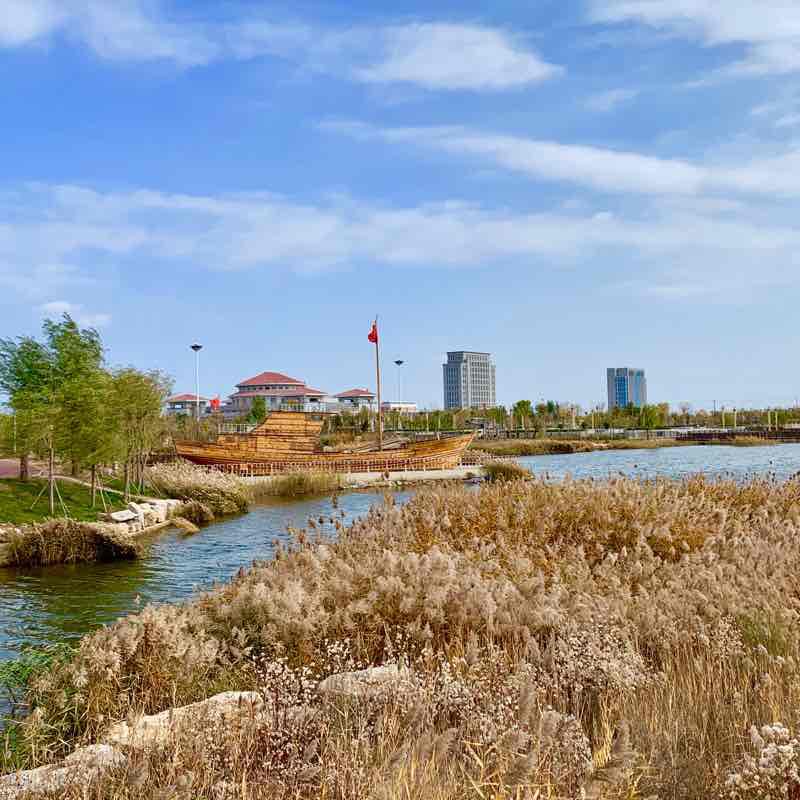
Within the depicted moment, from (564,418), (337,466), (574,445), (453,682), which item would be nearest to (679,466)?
(337,466)

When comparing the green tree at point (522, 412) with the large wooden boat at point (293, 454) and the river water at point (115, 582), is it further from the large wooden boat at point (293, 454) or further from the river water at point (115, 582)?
the river water at point (115, 582)

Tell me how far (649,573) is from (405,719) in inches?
141

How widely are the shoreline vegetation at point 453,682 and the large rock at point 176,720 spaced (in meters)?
0.02

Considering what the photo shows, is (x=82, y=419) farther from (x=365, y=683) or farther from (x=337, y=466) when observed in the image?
(x=337, y=466)

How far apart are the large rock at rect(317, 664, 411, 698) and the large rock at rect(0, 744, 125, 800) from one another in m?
0.97

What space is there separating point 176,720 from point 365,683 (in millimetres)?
839

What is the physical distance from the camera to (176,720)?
3455mm

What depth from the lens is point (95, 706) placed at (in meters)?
4.28

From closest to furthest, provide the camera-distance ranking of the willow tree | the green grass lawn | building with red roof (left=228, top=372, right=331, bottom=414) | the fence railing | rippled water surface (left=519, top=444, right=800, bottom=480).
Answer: the green grass lawn → the willow tree → rippled water surface (left=519, top=444, right=800, bottom=480) → the fence railing → building with red roof (left=228, top=372, right=331, bottom=414)

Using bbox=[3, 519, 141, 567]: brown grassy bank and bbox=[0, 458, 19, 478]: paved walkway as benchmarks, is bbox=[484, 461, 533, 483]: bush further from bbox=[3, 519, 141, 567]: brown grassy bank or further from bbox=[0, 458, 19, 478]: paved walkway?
bbox=[3, 519, 141, 567]: brown grassy bank

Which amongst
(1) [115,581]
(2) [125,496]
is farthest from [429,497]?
(2) [125,496]

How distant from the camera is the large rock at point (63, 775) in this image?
290cm

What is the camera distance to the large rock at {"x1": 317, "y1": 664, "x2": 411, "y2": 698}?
3.61 m

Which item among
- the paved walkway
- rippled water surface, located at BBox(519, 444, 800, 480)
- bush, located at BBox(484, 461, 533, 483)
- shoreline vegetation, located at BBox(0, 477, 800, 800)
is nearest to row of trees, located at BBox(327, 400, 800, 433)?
rippled water surface, located at BBox(519, 444, 800, 480)
